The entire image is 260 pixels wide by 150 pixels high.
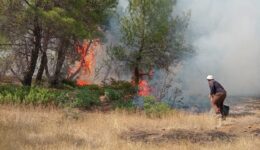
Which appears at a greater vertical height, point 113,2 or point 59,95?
point 113,2

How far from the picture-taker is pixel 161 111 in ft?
63.4

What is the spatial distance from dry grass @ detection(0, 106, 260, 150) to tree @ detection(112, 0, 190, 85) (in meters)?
10.5

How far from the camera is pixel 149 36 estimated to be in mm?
28344

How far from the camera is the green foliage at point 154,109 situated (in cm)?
1900

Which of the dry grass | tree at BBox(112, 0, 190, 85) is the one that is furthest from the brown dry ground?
tree at BBox(112, 0, 190, 85)

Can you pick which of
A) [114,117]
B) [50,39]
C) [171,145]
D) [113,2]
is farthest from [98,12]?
[171,145]

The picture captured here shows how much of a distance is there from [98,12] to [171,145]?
1400 centimetres

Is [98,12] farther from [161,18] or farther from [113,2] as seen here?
[161,18]

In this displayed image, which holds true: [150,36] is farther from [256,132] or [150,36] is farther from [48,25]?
[256,132]

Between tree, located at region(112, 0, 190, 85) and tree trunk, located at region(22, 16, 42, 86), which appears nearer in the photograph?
tree trunk, located at region(22, 16, 42, 86)

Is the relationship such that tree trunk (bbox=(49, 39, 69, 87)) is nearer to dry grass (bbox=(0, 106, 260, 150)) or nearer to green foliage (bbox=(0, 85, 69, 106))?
green foliage (bbox=(0, 85, 69, 106))

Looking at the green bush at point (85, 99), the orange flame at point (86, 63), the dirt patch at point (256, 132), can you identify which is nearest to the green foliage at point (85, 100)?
the green bush at point (85, 99)

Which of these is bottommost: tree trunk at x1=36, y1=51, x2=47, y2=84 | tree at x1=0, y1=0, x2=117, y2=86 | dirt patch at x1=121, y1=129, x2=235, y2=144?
dirt patch at x1=121, y1=129, x2=235, y2=144

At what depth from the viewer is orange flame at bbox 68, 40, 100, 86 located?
27264 millimetres
